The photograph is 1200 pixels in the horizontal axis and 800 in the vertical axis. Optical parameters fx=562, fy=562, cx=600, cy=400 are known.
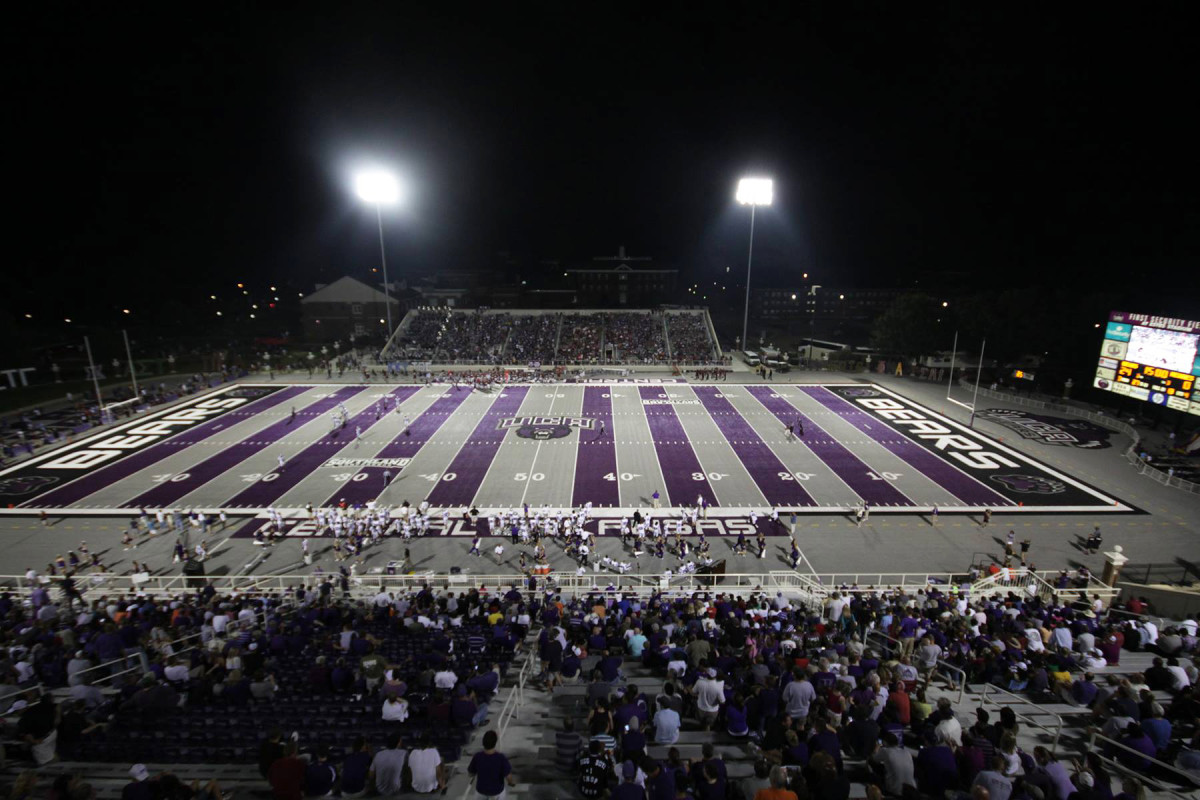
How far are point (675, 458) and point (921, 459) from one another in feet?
42.1

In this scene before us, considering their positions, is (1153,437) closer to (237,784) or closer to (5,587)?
(237,784)

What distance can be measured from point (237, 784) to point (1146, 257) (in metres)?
74.2

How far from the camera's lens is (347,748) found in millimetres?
7312

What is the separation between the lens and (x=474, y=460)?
29.0 meters

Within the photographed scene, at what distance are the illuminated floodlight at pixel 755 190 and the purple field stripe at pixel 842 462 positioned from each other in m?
20.4

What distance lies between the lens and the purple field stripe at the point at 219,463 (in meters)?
24.3

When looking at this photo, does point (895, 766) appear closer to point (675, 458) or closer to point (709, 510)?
point (709, 510)

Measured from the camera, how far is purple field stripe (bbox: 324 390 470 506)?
2478 centimetres

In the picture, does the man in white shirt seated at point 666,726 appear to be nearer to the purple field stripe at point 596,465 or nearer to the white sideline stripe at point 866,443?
the purple field stripe at point 596,465

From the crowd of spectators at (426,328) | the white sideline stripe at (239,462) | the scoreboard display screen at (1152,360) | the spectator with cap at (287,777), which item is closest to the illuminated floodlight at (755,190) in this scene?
the scoreboard display screen at (1152,360)

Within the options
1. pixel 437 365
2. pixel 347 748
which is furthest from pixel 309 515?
pixel 437 365

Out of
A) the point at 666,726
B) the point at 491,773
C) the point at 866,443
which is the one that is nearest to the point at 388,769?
the point at 491,773

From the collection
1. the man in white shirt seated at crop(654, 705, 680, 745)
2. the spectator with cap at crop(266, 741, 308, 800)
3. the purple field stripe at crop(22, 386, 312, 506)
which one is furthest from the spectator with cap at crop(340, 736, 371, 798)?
the purple field stripe at crop(22, 386, 312, 506)

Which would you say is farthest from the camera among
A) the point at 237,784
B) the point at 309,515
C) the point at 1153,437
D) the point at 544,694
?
the point at 1153,437
